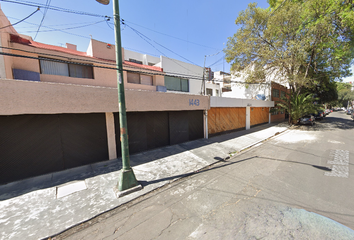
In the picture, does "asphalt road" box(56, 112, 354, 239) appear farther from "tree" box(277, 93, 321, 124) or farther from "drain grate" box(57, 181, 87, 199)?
"tree" box(277, 93, 321, 124)

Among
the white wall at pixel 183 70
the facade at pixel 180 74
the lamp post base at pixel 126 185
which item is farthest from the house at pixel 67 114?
the white wall at pixel 183 70

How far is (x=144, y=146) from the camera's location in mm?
8188

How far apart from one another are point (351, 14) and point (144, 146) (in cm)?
1811

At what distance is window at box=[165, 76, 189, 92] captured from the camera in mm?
13459

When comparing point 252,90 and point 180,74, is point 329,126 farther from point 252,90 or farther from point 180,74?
point 180,74

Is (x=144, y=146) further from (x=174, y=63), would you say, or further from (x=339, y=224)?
(x=174, y=63)

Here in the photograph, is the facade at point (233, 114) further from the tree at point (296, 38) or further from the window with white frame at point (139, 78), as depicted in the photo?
the window with white frame at point (139, 78)

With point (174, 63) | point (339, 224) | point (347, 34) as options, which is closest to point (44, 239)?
point (339, 224)

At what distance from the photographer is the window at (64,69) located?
795 centimetres

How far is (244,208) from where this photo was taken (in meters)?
3.60

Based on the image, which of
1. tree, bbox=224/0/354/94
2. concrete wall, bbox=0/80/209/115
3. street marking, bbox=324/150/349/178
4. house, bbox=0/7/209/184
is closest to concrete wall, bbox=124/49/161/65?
house, bbox=0/7/209/184

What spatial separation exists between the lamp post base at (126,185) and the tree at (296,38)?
1617 centimetres

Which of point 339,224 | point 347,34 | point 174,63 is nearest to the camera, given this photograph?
point 339,224

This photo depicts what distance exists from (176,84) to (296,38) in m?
13.2
